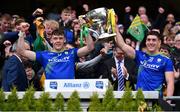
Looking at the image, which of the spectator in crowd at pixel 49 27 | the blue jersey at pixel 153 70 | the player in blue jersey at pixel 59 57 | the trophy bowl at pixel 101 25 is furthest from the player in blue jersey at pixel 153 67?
the spectator in crowd at pixel 49 27

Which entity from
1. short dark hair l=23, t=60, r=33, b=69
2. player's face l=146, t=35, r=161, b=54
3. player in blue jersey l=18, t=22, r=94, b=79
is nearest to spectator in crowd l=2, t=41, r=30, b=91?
player in blue jersey l=18, t=22, r=94, b=79

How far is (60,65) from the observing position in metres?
9.45

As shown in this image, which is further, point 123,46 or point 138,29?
point 138,29

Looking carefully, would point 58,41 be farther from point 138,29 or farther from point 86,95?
point 138,29

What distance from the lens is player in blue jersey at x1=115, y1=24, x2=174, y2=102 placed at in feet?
30.3

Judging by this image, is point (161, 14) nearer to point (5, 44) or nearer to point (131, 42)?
point (131, 42)

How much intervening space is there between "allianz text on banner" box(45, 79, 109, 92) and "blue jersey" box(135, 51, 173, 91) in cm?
127

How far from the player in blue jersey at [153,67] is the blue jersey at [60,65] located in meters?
0.75

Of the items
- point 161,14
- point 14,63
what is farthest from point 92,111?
point 161,14

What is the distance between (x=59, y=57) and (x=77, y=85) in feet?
4.46

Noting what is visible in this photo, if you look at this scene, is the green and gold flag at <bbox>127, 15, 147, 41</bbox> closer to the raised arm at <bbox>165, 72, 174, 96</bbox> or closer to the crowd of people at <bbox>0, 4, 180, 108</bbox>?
the crowd of people at <bbox>0, 4, 180, 108</bbox>

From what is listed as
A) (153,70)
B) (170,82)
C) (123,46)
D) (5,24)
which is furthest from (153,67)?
(5,24)

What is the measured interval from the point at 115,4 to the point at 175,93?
23.0 feet

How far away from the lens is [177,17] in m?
16.2
